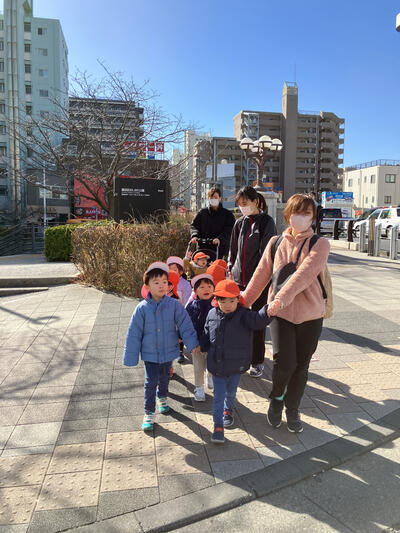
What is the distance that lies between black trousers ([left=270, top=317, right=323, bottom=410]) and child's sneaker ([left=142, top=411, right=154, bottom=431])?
997mm

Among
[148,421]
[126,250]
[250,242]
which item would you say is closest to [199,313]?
[250,242]

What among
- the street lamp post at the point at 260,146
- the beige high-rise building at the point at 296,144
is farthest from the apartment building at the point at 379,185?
the street lamp post at the point at 260,146

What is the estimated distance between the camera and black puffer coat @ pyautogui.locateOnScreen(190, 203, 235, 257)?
4.79m

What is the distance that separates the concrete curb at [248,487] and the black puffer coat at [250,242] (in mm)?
1599

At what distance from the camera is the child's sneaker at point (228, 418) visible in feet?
9.98

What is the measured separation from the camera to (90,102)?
1336cm

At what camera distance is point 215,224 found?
481 centimetres

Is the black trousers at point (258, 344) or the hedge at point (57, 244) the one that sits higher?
the hedge at point (57, 244)

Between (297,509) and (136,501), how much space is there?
3.07 ft

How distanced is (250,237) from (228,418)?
162 centimetres

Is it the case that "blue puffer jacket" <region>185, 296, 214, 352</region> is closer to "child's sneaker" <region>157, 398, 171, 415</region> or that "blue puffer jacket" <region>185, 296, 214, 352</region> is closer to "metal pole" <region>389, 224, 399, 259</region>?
"child's sneaker" <region>157, 398, 171, 415</region>

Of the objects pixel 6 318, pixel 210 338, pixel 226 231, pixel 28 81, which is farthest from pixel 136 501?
pixel 28 81

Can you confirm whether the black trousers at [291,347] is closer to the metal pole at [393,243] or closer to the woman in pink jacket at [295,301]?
the woman in pink jacket at [295,301]

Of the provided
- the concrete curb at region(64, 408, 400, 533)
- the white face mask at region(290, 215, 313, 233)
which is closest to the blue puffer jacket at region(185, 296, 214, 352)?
the white face mask at region(290, 215, 313, 233)
